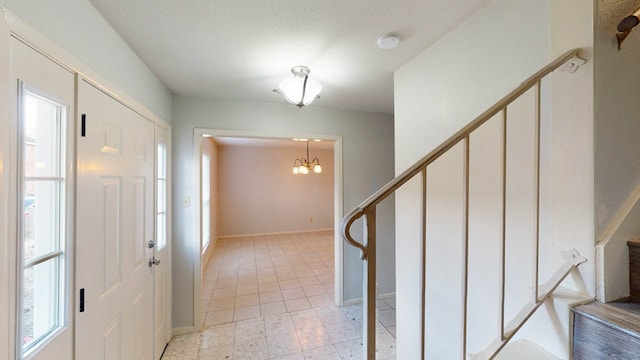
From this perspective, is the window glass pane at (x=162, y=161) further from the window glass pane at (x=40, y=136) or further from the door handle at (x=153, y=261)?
the window glass pane at (x=40, y=136)

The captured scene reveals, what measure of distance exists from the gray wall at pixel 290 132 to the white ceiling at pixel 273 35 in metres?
0.42

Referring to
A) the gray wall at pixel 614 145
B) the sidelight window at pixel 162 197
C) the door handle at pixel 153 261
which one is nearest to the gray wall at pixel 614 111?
the gray wall at pixel 614 145

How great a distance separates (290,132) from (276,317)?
2.07m

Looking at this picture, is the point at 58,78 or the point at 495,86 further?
the point at 495,86

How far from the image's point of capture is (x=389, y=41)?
1.53m

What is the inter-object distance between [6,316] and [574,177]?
6.20 feet

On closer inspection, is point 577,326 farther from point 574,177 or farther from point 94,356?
point 94,356

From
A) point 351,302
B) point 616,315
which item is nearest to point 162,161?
point 351,302

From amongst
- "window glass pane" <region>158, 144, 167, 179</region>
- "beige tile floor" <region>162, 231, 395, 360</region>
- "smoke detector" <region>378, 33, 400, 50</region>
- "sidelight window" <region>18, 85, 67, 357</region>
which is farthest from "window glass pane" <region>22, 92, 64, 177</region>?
"beige tile floor" <region>162, 231, 395, 360</region>

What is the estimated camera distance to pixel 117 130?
4.70 ft

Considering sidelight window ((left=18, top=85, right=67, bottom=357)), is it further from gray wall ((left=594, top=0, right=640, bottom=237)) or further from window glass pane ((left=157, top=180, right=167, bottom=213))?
gray wall ((left=594, top=0, right=640, bottom=237))

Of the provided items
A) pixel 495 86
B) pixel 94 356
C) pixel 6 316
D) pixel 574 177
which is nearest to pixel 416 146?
pixel 495 86

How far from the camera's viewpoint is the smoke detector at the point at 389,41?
149 centimetres

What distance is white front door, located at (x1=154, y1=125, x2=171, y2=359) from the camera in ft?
6.76
